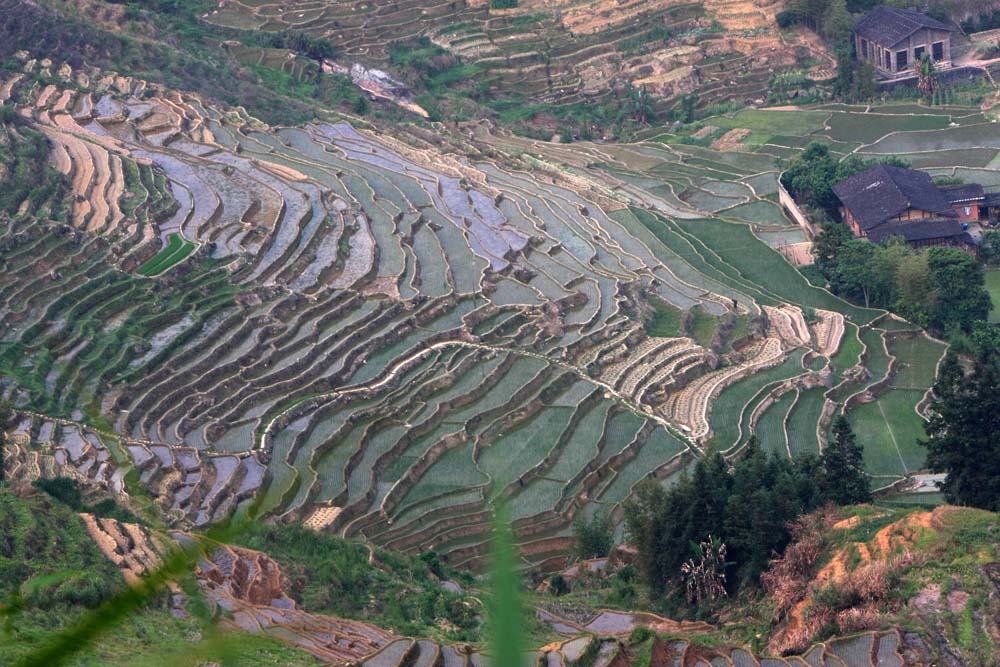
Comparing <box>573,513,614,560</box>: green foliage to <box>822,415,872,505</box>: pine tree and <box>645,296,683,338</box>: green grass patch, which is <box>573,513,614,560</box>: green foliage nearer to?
<box>822,415,872,505</box>: pine tree

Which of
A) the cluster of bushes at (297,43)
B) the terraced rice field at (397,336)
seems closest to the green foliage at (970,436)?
the terraced rice field at (397,336)

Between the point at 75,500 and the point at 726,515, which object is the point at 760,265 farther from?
the point at 75,500

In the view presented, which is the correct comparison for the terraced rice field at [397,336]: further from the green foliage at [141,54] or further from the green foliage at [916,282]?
the green foliage at [141,54]

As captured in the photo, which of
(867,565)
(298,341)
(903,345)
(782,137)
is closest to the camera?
(867,565)

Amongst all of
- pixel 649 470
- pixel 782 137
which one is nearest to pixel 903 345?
pixel 649 470

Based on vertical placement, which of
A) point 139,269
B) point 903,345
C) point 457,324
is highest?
point 139,269

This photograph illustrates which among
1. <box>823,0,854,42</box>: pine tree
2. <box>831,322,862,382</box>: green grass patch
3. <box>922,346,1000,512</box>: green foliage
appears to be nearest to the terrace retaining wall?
<box>831,322,862,382</box>: green grass patch

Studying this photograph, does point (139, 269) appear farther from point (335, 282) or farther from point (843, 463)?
point (843, 463)
